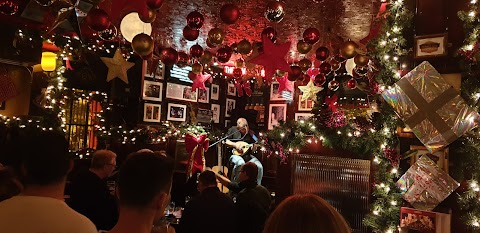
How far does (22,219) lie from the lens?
4.92 ft

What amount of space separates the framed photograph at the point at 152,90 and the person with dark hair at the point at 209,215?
538 centimetres

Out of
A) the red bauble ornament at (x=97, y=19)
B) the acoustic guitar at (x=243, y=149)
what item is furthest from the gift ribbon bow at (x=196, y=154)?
the red bauble ornament at (x=97, y=19)

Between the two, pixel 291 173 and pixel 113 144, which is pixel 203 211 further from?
pixel 113 144

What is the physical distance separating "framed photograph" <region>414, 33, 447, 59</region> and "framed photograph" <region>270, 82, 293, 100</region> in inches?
235

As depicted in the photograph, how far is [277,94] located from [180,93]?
2364 millimetres

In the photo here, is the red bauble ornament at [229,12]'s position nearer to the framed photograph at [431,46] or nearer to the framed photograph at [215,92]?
the framed photograph at [431,46]

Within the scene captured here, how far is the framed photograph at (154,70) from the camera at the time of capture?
8.48m

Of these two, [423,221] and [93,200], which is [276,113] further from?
[93,200]

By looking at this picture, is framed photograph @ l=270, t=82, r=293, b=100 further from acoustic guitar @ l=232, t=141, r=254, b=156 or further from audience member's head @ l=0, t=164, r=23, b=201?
audience member's head @ l=0, t=164, r=23, b=201

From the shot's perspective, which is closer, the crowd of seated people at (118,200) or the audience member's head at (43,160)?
the crowd of seated people at (118,200)

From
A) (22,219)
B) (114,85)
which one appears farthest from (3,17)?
(22,219)

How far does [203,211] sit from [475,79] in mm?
2525

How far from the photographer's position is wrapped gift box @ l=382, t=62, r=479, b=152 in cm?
319

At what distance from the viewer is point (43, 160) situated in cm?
178
